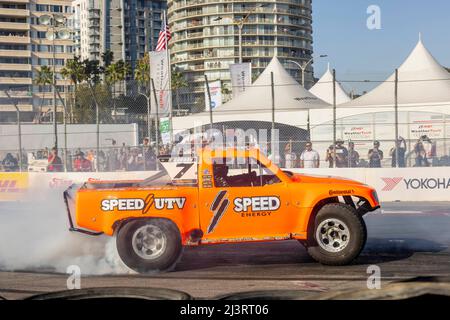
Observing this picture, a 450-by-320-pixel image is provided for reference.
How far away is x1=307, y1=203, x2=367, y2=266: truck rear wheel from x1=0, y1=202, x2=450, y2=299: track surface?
0.16m

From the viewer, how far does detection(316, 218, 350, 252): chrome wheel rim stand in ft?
28.0

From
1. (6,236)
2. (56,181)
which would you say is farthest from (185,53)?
(6,236)

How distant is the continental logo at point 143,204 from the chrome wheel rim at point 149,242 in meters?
0.25

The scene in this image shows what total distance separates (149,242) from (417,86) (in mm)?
21219

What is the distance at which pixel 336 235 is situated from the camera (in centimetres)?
860

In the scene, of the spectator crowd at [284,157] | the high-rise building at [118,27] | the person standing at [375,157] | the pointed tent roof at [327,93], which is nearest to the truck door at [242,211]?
the spectator crowd at [284,157]

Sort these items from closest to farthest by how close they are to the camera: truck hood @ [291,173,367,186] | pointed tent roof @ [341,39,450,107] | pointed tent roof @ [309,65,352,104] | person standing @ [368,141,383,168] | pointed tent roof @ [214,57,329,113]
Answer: truck hood @ [291,173,367,186] < person standing @ [368,141,383,168] < pointed tent roof @ [341,39,450,107] < pointed tent roof @ [214,57,329,113] < pointed tent roof @ [309,65,352,104]

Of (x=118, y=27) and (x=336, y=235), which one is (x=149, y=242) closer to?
(x=336, y=235)

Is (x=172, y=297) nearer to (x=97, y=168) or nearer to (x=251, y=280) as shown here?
(x=251, y=280)

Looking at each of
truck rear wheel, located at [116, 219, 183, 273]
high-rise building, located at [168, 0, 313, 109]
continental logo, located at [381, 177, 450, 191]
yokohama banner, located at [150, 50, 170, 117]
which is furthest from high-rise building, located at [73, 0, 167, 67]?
truck rear wheel, located at [116, 219, 183, 273]

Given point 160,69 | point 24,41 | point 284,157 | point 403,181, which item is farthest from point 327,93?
point 24,41

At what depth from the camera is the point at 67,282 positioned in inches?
308

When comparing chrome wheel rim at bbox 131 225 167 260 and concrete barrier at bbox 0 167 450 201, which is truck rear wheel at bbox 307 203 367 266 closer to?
chrome wheel rim at bbox 131 225 167 260

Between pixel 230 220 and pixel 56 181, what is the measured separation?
13495mm
